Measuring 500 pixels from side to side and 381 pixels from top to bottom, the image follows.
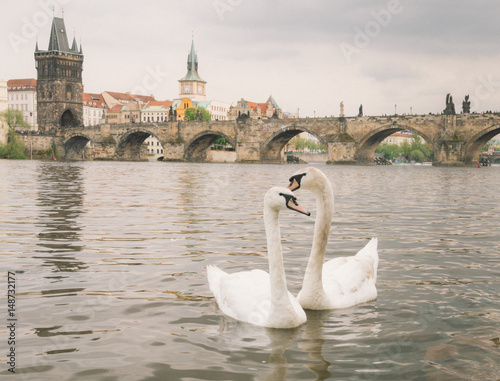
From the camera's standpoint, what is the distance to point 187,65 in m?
137

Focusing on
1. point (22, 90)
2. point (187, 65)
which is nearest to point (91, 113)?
point (22, 90)

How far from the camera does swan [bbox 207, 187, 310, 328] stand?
3.91 meters

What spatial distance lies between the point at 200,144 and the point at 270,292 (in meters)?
70.0

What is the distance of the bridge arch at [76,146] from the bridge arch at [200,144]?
16960mm

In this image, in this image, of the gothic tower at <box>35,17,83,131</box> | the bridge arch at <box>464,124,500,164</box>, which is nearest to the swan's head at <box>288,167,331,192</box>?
the bridge arch at <box>464,124,500,164</box>

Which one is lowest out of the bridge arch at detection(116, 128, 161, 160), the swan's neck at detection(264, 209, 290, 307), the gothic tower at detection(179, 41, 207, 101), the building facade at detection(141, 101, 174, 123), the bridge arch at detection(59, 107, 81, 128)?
the swan's neck at detection(264, 209, 290, 307)

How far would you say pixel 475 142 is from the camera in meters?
51.7

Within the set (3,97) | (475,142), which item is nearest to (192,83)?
(3,97)

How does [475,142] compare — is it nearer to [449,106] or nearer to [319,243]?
[449,106]

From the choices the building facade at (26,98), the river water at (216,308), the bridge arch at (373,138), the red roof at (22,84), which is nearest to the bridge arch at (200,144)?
the bridge arch at (373,138)

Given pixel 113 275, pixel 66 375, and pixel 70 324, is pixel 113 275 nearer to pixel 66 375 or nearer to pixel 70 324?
pixel 70 324

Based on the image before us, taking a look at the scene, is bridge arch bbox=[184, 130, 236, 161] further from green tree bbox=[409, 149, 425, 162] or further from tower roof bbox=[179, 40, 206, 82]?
tower roof bbox=[179, 40, 206, 82]

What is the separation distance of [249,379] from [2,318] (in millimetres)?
1947

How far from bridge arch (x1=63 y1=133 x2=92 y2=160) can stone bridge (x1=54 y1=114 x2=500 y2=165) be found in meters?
0.14
